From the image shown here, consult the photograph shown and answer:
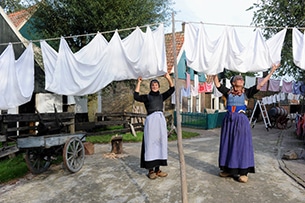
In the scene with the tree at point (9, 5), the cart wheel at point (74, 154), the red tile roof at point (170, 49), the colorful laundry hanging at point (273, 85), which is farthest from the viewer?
the tree at point (9, 5)

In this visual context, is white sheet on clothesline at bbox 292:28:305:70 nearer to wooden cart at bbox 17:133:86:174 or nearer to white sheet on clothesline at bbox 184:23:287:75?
white sheet on clothesline at bbox 184:23:287:75

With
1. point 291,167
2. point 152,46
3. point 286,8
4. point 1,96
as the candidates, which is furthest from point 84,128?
point 286,8

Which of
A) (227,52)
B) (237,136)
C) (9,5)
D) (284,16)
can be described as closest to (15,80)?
(227,52)

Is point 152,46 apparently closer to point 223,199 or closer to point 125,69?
point 125,69

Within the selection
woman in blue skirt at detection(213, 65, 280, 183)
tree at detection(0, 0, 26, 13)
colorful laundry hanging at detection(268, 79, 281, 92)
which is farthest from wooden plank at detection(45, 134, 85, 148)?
tree at detection(0, 0, 26, 13)

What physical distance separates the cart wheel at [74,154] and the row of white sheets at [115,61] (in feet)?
3.54

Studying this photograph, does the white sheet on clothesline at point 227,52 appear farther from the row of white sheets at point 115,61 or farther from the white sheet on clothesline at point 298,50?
the white sheet on clothesline at point 298,50

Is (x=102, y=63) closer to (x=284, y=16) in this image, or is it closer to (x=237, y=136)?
(x=237, y=136)

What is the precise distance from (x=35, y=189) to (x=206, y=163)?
3509 mm

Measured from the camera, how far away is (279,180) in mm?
4625

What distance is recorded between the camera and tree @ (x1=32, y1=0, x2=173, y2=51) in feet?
30.4

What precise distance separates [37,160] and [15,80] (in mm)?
1708

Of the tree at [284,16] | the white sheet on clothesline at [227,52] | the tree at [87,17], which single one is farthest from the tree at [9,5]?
the white sheet on clothesline at [227,52]

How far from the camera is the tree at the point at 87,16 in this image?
9266 millimetres
